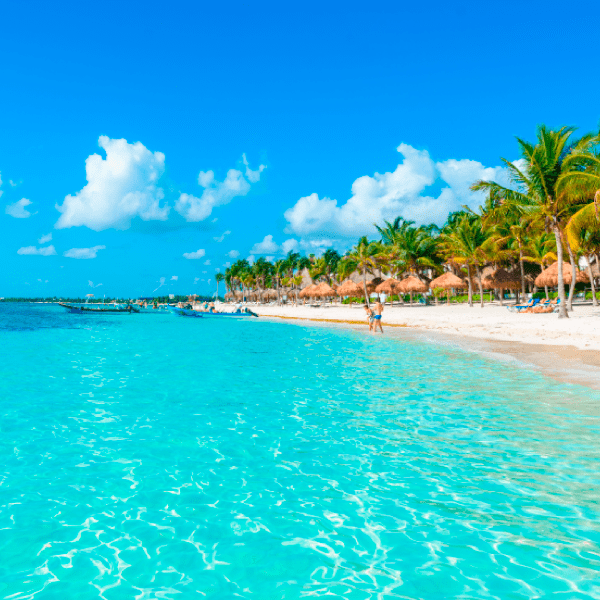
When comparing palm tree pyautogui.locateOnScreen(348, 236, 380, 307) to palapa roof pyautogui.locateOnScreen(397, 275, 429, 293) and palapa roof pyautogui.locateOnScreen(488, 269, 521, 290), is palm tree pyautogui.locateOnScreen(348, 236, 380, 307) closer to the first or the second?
palapa roof pyautogui.locateOnScreen(397, 275, 429, 293)

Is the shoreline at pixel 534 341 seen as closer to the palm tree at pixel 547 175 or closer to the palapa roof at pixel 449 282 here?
the palm tree at pixel 547 175

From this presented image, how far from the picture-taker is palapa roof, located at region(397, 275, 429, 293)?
39219mm

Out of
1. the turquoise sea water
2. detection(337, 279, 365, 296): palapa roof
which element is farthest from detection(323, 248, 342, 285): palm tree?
the turquoise sea water

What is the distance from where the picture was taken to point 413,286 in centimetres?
3938

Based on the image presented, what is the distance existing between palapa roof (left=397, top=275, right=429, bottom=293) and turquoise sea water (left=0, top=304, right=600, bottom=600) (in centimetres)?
3045

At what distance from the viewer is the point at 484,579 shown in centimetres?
315

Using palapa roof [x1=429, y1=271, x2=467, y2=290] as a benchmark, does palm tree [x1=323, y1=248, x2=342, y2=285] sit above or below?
above

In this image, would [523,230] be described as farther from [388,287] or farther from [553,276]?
[388,287]

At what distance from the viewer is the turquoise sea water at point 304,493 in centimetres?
322

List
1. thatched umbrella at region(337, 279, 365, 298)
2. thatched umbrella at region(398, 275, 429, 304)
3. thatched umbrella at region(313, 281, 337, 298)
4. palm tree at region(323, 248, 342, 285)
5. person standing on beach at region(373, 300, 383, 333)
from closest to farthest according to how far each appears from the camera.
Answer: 1. person standing on beach at region(373, 300, 383, 333)
2. thatched umbrella at region(398, 275, 429, 304)
3. thatched umbrella at region(337, 279, 365, 298)
4. thatched umbrella at region(313, 281, 337, 298)
5. palm tree at region(323, 248, 342, 285)

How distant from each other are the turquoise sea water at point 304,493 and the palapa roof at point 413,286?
99.9 ft

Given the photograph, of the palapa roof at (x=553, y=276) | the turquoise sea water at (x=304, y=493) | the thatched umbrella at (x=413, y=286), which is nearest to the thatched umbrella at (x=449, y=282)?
the thatched umbrella at (x=413, y=286)

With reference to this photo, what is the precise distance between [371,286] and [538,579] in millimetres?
41788

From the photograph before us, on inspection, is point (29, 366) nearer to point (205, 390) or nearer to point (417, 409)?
point (205, 390)
